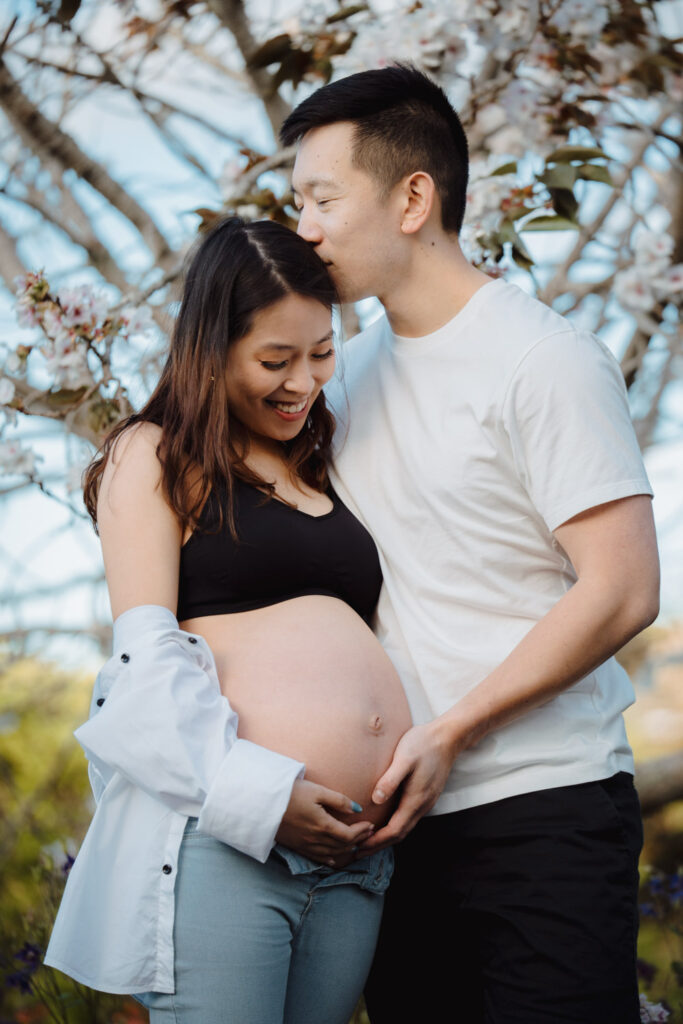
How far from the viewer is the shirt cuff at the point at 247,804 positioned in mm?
1330

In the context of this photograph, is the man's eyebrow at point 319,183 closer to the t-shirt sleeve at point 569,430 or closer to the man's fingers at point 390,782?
the t-shirt sleeve at point 569,430

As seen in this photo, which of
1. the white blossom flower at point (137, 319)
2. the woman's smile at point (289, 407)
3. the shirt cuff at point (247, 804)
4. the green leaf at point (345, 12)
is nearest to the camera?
the shirt cuff at point (247, 804)

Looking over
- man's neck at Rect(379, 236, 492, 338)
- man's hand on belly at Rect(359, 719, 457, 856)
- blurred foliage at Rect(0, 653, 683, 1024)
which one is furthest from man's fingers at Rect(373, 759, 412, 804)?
blurred foliage at Rect(0, 653, 683, 1024)

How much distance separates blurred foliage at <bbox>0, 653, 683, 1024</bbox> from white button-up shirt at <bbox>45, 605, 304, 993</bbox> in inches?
48.0

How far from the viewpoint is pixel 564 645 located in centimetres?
150

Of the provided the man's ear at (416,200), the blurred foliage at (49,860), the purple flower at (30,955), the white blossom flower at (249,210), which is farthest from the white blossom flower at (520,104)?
the purple flower at (30,955)

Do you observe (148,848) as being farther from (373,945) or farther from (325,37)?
(325,37)

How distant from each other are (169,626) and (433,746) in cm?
44

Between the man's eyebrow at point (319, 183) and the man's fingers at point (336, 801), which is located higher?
the man's eyebrow at point (319, 183)

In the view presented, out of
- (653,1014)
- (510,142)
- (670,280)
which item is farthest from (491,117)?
(653,1014)

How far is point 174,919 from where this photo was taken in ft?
4.55

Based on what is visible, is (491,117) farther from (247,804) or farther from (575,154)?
(247,804)

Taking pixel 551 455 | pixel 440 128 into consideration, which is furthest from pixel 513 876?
pixel 440 128

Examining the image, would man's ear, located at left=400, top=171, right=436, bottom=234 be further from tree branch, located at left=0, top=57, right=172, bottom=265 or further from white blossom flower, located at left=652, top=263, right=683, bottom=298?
tree branch, located at left=0, top=57, right=172, bottom=265
